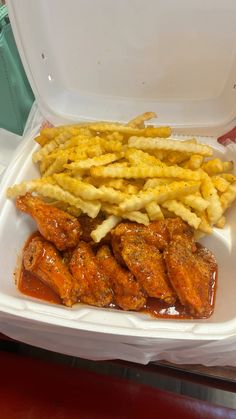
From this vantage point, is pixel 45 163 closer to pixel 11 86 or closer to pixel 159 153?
pixel 159 153

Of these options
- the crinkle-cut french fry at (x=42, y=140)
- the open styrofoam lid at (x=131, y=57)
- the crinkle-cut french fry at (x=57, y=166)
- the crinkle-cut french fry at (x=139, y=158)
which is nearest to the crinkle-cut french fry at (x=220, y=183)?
the crinkle-cut french fry at (x=139, y=158)

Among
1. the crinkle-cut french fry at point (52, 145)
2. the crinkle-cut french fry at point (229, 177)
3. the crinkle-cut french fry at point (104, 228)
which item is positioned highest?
the crinkle-cut french fry at point (52, 145)

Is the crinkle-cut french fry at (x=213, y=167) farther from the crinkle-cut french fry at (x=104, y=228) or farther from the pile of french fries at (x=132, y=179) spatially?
the crinkle-cut french fry at (x=104, y=228)

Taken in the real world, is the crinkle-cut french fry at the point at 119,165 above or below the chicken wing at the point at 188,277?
above

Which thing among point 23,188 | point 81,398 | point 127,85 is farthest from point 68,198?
point 81,398

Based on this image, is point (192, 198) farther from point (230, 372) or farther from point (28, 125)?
point (28, 125)

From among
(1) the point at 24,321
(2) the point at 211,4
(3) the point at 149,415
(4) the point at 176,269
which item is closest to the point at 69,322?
(1) the point at 24,321

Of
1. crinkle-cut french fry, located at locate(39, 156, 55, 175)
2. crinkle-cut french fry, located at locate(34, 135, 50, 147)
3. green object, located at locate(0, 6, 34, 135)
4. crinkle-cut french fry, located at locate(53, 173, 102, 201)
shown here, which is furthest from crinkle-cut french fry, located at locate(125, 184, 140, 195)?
green object, located at locate(0, 6, 34, 135)

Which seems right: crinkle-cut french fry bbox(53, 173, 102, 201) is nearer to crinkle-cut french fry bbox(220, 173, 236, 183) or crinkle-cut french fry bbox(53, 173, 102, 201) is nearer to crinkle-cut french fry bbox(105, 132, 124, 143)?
crinkle-cut french fry bbox(105, 132, 124, 143)
